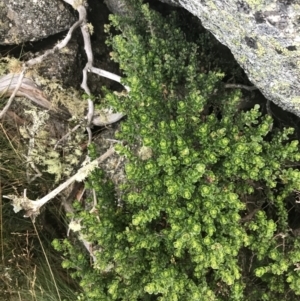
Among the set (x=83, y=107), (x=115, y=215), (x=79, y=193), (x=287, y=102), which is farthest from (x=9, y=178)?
(x=287, y=102)

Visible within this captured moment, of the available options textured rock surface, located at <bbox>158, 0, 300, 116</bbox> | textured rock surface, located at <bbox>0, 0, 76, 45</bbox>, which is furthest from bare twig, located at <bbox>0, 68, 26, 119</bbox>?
textured rock surface, located at <bbox>158, 0, 300, 116</bbox>

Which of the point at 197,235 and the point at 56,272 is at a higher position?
the point at 197,235

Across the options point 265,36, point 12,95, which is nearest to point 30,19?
point 12,95

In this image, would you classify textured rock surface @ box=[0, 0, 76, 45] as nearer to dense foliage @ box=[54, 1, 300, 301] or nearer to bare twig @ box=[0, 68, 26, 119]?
bare twig @ box=[0, 68, 26, 119]

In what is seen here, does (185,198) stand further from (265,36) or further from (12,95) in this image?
(12,95)

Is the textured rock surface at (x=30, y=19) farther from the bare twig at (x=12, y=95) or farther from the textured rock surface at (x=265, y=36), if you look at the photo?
the textured rock surface at (x=265, y=36)

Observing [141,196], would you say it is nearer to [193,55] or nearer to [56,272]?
[193,55]
